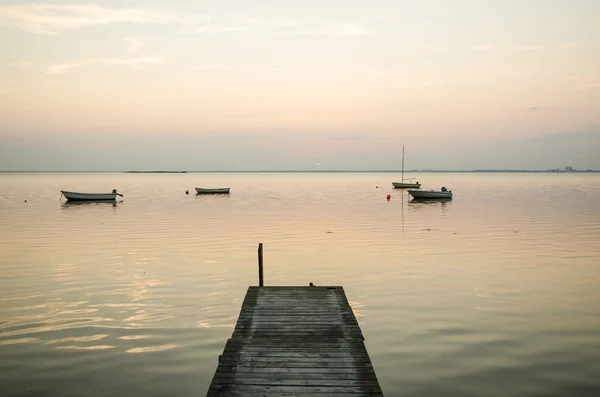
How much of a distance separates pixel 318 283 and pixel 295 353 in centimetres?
1172

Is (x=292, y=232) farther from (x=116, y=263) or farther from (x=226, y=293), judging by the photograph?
(x=226, y=293)

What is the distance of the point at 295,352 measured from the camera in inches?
429

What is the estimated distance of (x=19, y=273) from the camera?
78.9ft

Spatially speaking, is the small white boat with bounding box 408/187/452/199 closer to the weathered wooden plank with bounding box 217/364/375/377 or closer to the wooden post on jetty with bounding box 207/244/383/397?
the wooden post on jetty with bounding box 207/244/383/397

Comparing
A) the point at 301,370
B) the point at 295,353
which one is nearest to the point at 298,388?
the point at 301,370

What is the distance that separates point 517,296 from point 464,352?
24.2 feet

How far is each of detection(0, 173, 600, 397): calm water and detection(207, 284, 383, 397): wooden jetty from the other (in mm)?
1469

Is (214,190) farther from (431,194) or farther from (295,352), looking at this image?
(295,352)

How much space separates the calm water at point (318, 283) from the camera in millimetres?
12242

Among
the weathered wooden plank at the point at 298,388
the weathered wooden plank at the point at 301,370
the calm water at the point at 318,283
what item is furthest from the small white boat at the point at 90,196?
the weathered wooden plank at the point at 298,388

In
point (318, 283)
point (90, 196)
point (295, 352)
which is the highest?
point (90, 196)

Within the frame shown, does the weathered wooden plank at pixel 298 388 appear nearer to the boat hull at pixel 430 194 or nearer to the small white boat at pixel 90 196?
the small white boat at pixel 90 196

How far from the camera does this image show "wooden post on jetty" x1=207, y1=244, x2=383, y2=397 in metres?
9.13

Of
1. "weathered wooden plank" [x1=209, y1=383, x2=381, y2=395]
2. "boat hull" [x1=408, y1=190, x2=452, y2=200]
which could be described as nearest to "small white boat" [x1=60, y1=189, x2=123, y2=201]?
"boat hull" [x1=408, y1=190, x2=452, y2=200]
